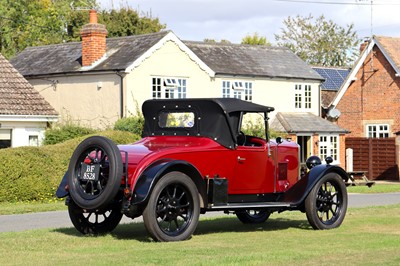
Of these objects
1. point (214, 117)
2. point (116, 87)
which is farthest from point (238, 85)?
point (214, 117)

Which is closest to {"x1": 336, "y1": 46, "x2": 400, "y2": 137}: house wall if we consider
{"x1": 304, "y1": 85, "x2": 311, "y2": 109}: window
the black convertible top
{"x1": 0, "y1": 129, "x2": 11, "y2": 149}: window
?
{"x1": 304, "y1": 85, "x2": 311, "y2": 109}: window

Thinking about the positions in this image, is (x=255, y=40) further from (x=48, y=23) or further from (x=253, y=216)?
(x=253, y=216)

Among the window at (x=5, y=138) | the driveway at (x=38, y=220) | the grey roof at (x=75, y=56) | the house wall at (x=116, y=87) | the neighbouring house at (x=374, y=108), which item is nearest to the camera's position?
the driveway at (x=38, y=220)

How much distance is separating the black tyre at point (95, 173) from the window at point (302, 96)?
33160 millimetres

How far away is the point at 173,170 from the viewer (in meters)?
13.2

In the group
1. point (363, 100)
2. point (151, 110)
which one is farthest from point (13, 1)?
point (151, 110)

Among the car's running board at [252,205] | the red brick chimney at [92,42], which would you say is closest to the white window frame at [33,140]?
the red brick chimney at [92,42]

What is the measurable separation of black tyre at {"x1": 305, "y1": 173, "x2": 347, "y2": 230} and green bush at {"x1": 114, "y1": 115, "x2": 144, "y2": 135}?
21.0m

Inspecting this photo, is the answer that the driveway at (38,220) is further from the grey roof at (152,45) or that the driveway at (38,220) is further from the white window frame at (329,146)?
the white window frame at (329,146)

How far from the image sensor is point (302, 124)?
148 ft

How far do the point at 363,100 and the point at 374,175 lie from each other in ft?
15.7

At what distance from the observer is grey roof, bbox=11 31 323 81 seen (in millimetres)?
39594

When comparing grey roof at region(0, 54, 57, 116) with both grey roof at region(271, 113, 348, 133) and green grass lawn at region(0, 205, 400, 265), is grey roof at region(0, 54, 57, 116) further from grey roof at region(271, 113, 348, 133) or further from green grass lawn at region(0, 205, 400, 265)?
green grass lawn at region(0, 205, 400, 265)

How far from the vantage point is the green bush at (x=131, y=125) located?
1426 inches
